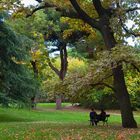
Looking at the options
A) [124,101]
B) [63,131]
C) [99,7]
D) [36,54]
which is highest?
[36,54]

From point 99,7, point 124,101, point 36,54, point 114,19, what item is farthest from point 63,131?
point 36,54

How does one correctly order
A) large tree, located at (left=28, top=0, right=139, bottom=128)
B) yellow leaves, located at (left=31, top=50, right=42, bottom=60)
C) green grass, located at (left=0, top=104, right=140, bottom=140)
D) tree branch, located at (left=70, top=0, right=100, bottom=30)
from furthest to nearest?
yellow leaves, located at (left=31, top=50, right=42, bottom=60)
tree branch, located at (left=70, top=0, right=100, bottom=30)
large tree, located at (left=28, top=0, right=139, bottom=128)
green grass, located at (left=0, top=104, right=140, bottom=140)

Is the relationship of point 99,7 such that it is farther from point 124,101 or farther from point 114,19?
point 124,101

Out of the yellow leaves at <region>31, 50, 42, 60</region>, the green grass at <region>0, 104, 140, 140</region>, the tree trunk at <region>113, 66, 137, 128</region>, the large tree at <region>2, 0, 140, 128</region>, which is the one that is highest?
the yellow leaves at <region>31, 50, 42, 60</region>

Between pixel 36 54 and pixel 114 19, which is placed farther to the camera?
pixel 36 54

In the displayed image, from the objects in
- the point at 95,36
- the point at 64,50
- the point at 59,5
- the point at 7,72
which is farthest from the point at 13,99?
the point at 64,50

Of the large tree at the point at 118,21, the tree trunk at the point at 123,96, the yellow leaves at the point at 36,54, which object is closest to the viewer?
the tree trunk at the point at 123,96

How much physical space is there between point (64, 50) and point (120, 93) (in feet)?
95.9

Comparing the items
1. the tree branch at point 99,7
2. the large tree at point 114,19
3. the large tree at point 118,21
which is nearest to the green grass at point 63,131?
the large tree at point 118,21

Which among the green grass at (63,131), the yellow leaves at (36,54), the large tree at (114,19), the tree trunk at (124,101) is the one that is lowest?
the green grass at (63,131)

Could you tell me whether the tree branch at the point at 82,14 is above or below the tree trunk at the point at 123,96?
above

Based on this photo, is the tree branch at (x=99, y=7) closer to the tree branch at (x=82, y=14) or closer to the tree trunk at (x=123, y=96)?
the tree branch at (x=82, y=14)

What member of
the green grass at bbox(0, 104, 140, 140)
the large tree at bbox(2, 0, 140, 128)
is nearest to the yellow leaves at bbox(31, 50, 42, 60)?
the green grass at bbox(0, 104, 140, 140)

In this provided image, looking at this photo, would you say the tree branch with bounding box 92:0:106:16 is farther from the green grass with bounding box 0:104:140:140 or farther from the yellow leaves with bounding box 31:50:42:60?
the yellow leaves with bounding box 31:50:42:60
